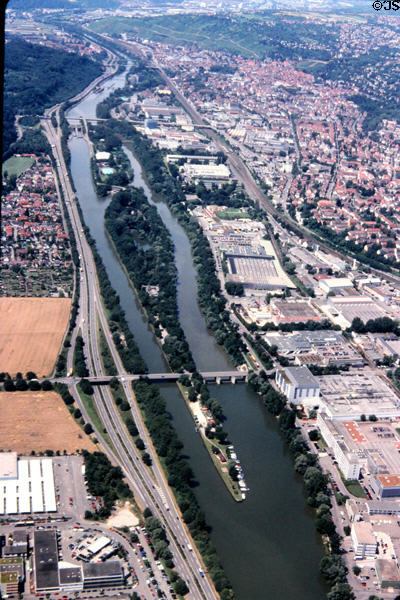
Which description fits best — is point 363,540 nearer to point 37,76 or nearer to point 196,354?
point 196,354

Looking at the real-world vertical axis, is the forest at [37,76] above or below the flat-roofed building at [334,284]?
above

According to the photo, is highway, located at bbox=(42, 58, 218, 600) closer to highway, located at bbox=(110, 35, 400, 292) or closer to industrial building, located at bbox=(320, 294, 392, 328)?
industrial building, located at bbox=(320, 294, 392, 328)

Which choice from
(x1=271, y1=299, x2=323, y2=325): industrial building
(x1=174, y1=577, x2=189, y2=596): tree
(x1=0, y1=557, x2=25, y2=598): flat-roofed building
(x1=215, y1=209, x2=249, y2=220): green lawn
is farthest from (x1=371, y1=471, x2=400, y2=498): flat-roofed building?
(x1=215, y1=209, x2=249, y2=220): green lawn

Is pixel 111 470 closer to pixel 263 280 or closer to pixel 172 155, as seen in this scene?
pixel 263 280

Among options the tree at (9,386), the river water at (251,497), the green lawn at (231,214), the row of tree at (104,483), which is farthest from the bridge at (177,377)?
the green lawn at (231,214)

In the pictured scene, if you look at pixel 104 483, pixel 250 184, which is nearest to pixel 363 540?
pixel 104 483

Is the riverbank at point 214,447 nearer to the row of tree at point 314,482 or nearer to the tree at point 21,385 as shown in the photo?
the row of tree at point 314,482

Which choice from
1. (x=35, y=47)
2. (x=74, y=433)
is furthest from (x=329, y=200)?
(x=35, y=47)
